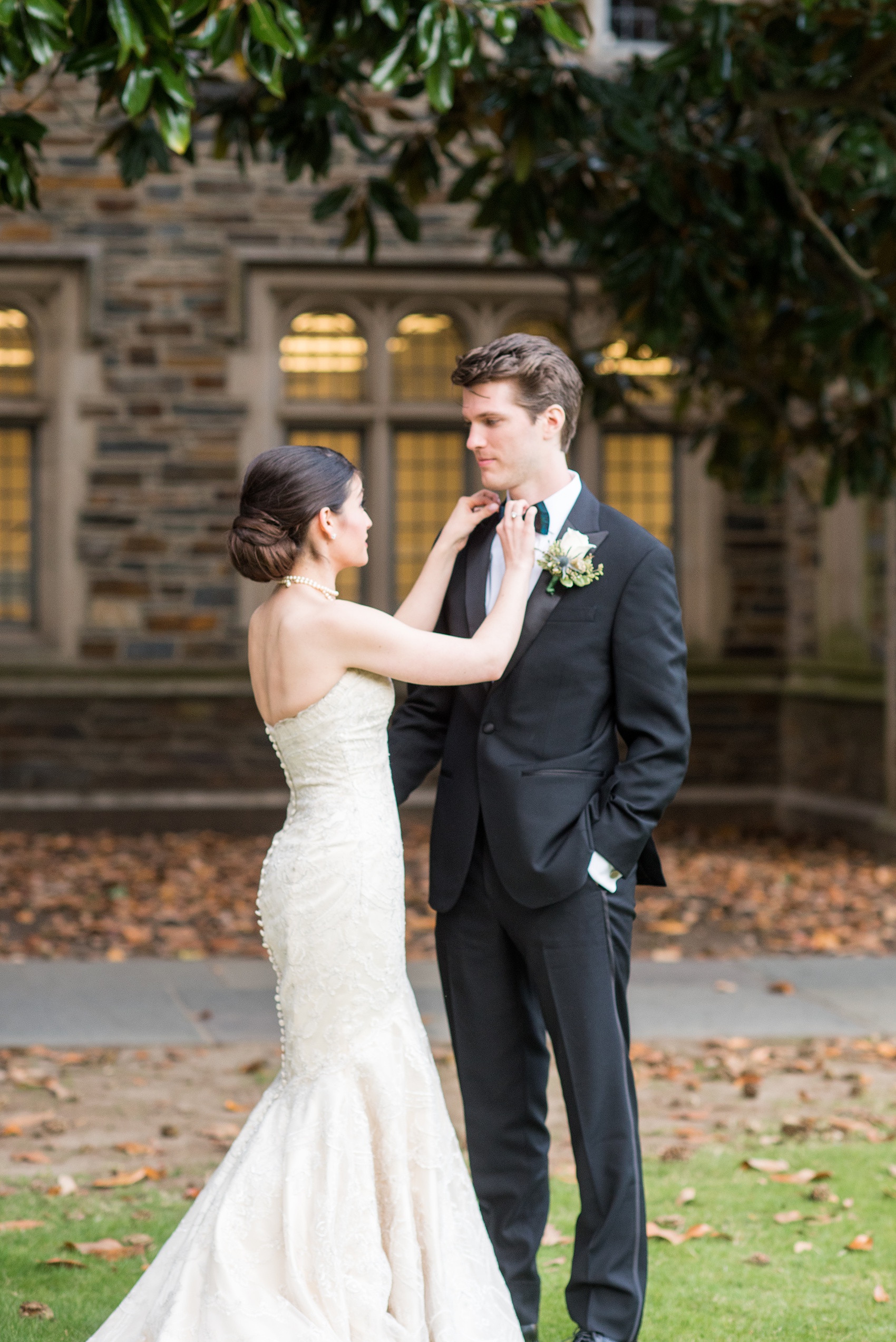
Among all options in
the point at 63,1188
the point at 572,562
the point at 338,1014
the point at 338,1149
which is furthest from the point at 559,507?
the point at 63,1188

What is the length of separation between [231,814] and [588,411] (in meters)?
3.75

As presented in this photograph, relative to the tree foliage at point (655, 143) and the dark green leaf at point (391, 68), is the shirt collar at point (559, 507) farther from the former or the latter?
the dark green leaf at point (391, 68)

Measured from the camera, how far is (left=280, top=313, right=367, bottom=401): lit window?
415 inches

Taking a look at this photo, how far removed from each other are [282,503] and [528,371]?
1.74 ft

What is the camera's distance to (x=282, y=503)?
2.76m

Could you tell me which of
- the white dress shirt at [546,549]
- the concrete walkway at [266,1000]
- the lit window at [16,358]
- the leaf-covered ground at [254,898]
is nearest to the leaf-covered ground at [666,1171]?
the concrete walkway at [266,1000]

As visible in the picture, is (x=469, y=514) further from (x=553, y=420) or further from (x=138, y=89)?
(x=138, y=89)

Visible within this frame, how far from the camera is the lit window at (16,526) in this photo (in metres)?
10.4

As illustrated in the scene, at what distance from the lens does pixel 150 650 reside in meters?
10.3

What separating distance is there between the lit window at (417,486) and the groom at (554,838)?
7.68 metres

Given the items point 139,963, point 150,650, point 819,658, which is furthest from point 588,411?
point 139,963

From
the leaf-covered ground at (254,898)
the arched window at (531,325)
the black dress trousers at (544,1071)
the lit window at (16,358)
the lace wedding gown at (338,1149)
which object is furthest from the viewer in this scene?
the arched window at (531,325)

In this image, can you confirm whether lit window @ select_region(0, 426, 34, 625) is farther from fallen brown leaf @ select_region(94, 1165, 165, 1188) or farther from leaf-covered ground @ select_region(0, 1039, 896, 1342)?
fallen brown leaf @ select_region(94, 1165, 165, 1188)

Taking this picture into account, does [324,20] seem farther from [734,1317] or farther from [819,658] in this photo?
[819,658]
